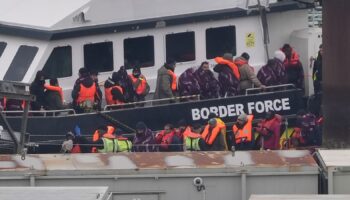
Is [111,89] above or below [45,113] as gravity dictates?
above

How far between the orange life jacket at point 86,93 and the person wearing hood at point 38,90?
20.3 inches

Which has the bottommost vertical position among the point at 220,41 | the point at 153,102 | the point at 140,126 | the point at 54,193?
the point at 54,193

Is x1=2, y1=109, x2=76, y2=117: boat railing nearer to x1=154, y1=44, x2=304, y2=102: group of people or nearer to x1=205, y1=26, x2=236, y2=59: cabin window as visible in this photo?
x1=154, y1=44, x2=304, y2=102: group of people

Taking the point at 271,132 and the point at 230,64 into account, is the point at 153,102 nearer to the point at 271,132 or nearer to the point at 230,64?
the point at 230,64

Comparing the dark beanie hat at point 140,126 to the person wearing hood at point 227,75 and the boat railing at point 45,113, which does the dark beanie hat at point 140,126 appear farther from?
the person wearing hood at point 227,75

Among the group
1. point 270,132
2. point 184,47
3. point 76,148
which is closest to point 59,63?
point 184,47

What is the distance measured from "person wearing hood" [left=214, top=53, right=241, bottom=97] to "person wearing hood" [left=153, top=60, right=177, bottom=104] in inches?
26.2

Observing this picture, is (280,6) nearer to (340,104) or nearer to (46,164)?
(340,104)

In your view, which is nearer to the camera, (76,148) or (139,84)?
(76,148)

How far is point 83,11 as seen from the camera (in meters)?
20.1

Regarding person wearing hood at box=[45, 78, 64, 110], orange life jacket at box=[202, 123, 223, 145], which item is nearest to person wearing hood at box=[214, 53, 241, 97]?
orange life jacket at box=[202, 123, 223, 145]

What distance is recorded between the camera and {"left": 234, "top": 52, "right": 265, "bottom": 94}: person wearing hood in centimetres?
2016

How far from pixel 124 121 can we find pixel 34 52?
5.43 ft

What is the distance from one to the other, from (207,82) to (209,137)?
167 centimetres
